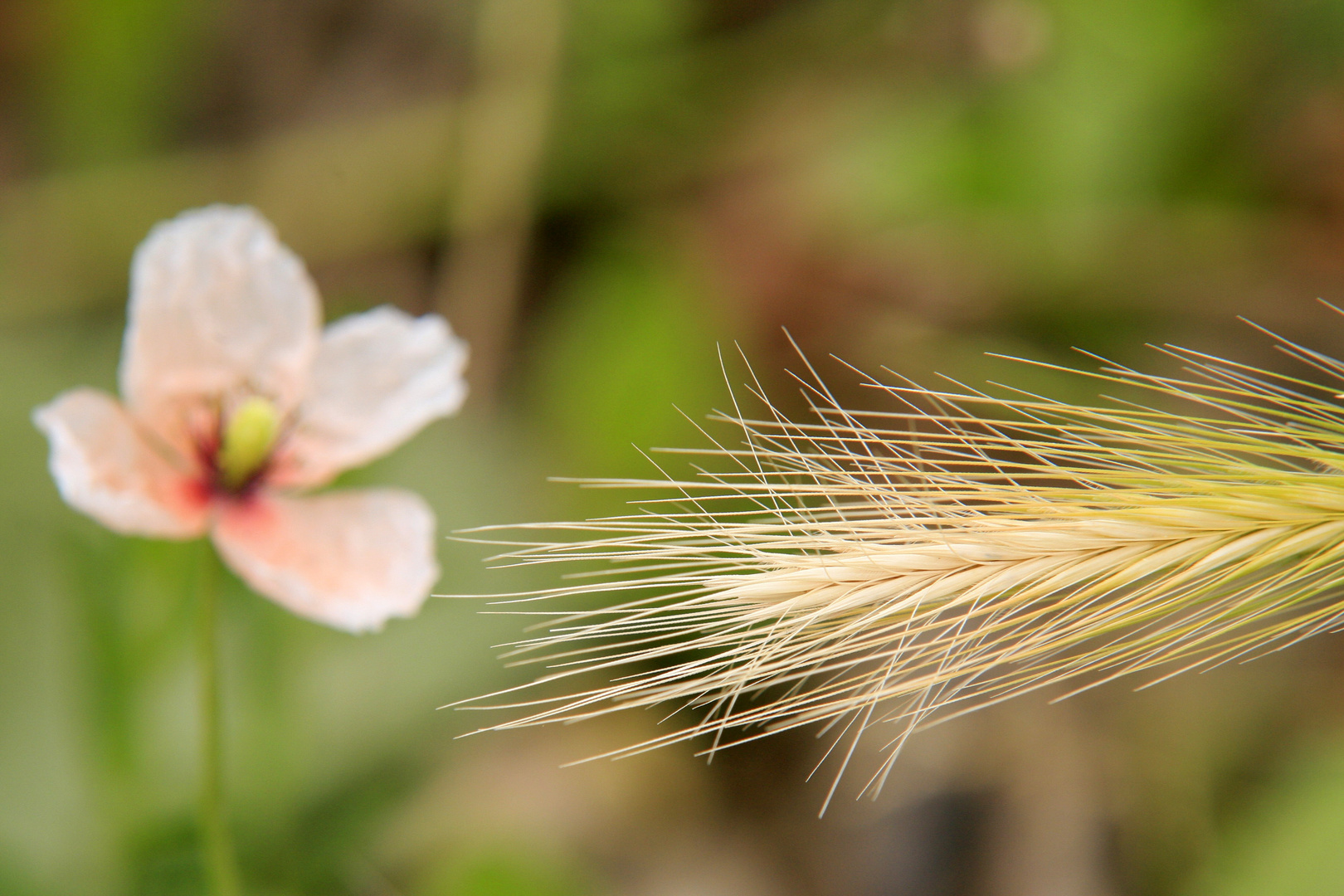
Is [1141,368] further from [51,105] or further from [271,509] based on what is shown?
[51,105]

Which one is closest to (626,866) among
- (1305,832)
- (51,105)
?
(1305,832)

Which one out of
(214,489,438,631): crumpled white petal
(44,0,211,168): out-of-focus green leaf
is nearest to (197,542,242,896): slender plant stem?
(214,489,438,631): crumpled white petal

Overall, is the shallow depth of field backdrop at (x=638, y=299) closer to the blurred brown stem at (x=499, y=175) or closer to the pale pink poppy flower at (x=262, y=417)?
the blurred brown stem at (x=499, y=175)

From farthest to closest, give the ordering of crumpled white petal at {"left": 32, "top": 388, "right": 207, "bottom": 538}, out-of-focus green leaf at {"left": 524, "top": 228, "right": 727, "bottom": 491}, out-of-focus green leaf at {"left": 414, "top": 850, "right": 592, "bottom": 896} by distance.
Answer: out-of-focus green leaf at {"left": 524, "top": 228, "right": 727, "bottom": 491}, out-of-focus green leaf at {"left": 414, "top": 850, "right": 592, "bottom": 896}, crumpled white petal at {"left": 32, "top": 388, "right": 207, "bottom": 538}

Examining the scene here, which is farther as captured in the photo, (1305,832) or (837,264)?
(837,264)

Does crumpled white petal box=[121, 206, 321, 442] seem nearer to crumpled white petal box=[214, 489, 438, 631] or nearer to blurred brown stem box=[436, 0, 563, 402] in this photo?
crumpled white petal box=[214, 489, 438, 631]

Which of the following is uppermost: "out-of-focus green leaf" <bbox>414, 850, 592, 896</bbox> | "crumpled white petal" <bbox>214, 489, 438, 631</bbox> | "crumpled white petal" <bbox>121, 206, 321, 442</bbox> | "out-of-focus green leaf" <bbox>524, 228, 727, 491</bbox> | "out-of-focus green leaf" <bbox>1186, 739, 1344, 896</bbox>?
"crumpled white petal" <bbox>121, 206, 321, 442</bbox>
